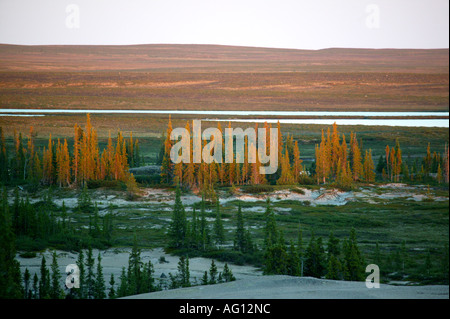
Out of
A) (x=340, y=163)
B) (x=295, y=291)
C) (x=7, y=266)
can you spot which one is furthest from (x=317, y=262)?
(x=340, y=163)

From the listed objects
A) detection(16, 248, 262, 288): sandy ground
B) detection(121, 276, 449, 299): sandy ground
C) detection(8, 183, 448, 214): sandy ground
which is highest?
detection(121, 276, 449, 299): sandy ground

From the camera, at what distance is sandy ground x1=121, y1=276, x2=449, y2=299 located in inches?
541

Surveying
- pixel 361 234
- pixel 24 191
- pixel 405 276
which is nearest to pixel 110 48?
pixel 24 191

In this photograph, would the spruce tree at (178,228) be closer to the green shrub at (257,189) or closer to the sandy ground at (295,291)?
the sandy ground at (295,291)

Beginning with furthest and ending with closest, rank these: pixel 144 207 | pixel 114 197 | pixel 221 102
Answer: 1. pixel 221 102
2. pixel 114 197
3. pixel 144 207

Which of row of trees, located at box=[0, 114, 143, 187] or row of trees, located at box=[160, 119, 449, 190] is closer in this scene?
row of trees, located at box=[160, 119, 449, 190]

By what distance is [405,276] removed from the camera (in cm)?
2056

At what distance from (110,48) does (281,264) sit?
11808 cm

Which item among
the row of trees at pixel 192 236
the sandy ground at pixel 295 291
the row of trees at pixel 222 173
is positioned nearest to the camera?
the sandy ground at pixel 295 291

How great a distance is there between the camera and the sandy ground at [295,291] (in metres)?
13.7

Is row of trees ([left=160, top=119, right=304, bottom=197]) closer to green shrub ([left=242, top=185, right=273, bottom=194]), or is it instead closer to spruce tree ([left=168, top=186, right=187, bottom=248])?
green shrub ([left=242, top=185, right=273, bottom=194])

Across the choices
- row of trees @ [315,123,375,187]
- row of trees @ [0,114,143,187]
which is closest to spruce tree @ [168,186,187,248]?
row of trees @ [0,114,143,187]

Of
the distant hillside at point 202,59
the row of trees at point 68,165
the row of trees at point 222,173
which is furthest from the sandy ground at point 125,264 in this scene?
the distant hillside at point 202,59
